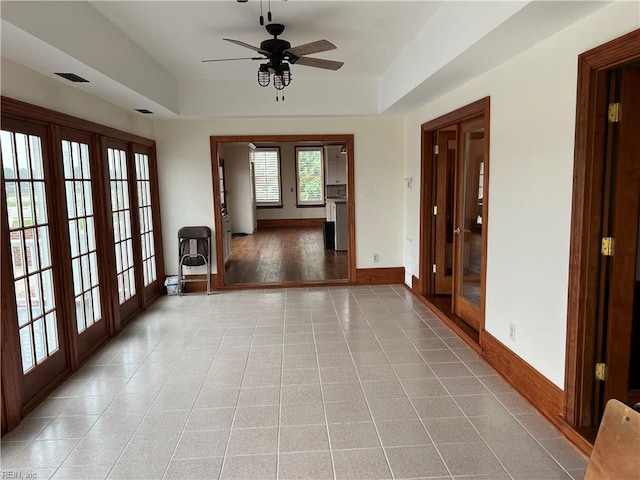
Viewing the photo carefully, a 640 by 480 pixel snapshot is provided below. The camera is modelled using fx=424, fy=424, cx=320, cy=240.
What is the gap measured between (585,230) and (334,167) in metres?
10.4

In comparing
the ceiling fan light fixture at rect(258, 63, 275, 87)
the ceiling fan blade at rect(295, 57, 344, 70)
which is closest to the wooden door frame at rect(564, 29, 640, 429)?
the ceiling fan blade at rect(295, 57, 344, 70)

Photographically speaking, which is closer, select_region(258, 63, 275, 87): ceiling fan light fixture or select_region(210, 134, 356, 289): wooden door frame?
select_region(258, 63, 275, 87): ceiling fan light fixture

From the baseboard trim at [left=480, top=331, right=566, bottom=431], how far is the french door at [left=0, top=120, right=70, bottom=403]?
3319 millimetres

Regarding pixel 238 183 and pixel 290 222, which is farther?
pixel 290 222

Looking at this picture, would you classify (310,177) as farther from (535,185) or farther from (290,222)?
(535,185)

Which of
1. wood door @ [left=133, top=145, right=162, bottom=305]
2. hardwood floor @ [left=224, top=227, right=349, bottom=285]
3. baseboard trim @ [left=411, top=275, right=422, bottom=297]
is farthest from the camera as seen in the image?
hardwood floor @ [left=224, top=227, right=349, bottom=285]

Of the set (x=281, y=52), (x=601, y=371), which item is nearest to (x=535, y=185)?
(x=601, y=371)

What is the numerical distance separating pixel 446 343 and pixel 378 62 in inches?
117

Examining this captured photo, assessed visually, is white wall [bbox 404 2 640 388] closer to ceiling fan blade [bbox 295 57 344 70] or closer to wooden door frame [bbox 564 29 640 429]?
wooden door frame [bbox 564 29 640 429]

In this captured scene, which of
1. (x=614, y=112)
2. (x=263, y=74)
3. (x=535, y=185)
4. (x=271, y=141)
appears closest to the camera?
(x=614, y=112)

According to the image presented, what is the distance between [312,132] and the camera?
5715 millimetres

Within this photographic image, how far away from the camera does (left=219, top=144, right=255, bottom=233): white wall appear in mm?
11008

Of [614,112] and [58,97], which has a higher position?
[58,97]

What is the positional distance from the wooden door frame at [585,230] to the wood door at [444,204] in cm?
253
